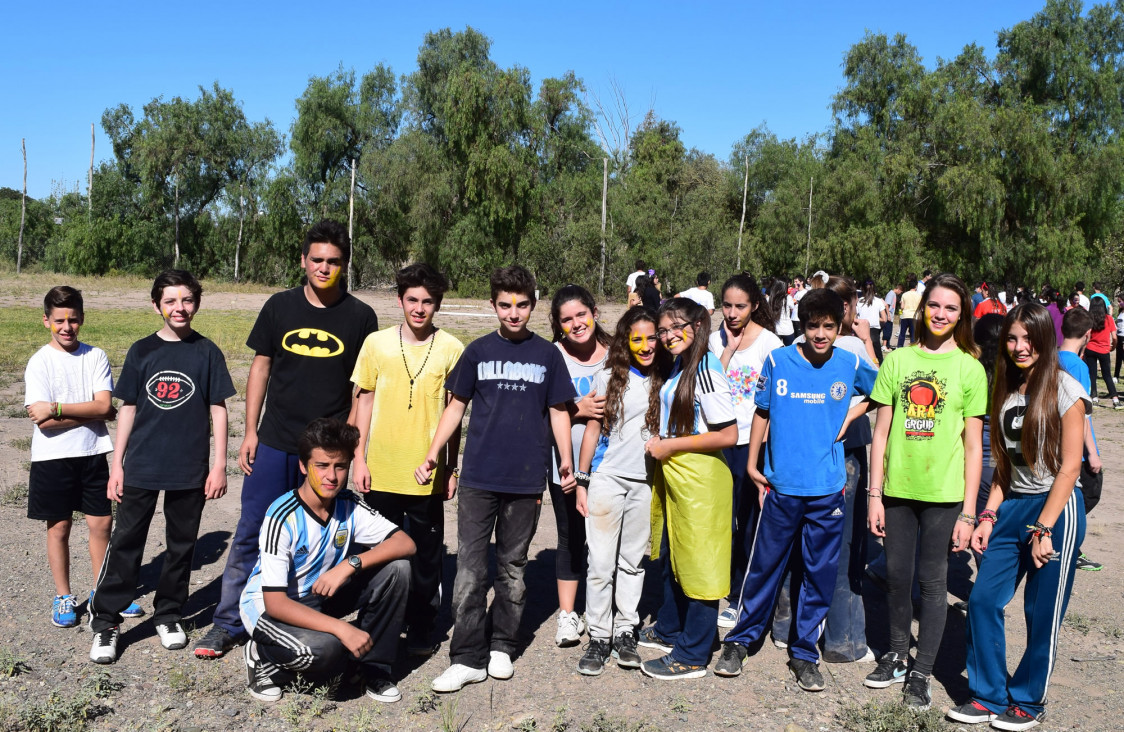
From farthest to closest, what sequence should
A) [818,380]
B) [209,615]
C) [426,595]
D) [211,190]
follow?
[211,190] < [209,615] < [426,595] < [818,380]

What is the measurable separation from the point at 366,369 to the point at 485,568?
1.19 m

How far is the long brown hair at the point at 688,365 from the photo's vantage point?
4375 mm

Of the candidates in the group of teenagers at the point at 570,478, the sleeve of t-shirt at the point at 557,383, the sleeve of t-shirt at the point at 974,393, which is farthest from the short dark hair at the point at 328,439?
the sleeve of t-shirt at the point at 974,393

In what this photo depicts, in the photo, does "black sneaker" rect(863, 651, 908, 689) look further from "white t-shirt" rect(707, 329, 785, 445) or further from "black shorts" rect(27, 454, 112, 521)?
"black shorts" rect(27, 454, 112, 521)

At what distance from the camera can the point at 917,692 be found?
4.11m

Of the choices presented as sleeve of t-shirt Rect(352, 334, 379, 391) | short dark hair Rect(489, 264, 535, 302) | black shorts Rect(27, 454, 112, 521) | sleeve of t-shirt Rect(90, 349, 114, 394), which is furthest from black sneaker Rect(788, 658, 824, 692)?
sleeve of t-shirt Rect(90, 349, 114, 394)

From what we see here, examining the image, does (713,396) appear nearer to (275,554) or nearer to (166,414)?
(275,554)

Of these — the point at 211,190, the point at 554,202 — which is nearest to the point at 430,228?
the point at 554,202

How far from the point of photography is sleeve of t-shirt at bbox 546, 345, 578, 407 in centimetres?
447

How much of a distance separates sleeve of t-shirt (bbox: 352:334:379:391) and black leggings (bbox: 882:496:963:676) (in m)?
2.62

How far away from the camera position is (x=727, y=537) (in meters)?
4.42

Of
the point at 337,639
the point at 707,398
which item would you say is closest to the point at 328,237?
the point at 337,639

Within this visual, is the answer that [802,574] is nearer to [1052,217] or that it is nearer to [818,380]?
[818,380]

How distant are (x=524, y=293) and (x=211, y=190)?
55829 mm
